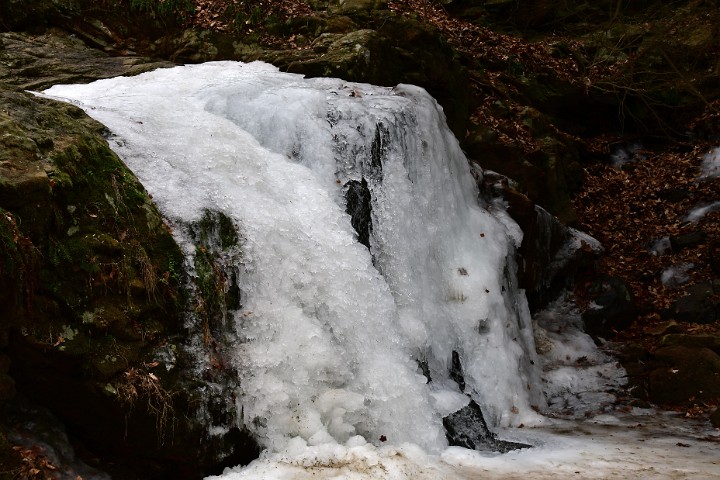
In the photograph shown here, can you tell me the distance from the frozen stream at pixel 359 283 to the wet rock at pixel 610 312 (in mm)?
1332

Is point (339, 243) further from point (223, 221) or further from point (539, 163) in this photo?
point (539, 163)

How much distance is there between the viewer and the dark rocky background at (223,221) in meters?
3.72

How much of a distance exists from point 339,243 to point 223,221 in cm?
126

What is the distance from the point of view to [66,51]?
28.2ft

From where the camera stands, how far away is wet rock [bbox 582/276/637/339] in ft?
33.7

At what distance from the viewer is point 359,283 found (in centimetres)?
562

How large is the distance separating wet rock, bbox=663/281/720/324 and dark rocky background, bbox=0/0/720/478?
27mm

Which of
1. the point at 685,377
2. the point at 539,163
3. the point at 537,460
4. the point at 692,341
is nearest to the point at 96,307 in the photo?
the point at 537,460

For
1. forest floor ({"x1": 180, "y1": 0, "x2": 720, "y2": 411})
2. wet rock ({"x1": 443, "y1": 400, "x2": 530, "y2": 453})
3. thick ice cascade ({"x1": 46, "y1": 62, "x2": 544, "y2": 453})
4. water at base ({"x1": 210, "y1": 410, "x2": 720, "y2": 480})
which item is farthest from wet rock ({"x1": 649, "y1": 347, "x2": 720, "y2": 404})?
wet rock ({"x1": 443, "y1": 400, "x2": 530, "y2": 453})

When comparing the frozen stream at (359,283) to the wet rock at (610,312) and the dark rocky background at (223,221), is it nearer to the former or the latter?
the dark rocky background at (223,221)

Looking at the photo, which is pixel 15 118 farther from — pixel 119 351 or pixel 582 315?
pixel 582 315

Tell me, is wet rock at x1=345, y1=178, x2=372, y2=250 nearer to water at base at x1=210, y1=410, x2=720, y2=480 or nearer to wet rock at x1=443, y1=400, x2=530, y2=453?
wet rock at x1=443, y1=400, x2=530, y2=453

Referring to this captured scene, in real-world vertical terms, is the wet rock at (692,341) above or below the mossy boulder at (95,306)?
below

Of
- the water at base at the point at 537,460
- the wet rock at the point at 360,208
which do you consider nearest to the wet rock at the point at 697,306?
the water at base at the point at 537,460
